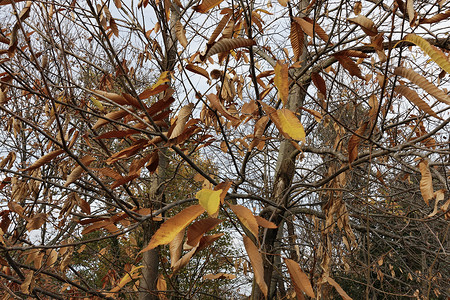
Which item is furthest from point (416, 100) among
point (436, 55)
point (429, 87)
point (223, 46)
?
point (223, 46)

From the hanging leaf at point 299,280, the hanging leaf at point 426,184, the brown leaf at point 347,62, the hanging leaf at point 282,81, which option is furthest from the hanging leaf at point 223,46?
the hanging leaf at point 426,184

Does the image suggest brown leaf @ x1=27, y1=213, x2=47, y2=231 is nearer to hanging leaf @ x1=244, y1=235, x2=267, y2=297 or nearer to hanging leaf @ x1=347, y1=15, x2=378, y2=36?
hanging leaf @ x1=244, y1=235, x2=267, y2=297

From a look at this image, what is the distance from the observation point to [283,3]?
1130mm

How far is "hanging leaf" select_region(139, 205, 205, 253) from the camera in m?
0.66

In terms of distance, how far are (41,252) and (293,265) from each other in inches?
59.4

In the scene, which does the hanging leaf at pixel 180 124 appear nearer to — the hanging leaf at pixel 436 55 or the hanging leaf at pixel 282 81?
the hanging leaf at pixel 282 81

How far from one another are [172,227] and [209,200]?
0.30ft

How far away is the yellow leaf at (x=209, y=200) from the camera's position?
0.65 metres

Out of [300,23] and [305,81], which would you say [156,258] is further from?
[300,23]

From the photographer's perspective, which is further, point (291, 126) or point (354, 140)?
point (354, 140)

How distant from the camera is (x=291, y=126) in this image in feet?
2.70

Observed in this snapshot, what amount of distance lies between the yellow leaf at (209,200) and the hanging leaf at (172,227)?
0.02 metres

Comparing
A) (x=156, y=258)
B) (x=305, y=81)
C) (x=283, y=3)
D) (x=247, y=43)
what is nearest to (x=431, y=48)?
(x=247, y=43)

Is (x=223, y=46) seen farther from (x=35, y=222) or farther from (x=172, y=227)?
(x=35, y=222)
